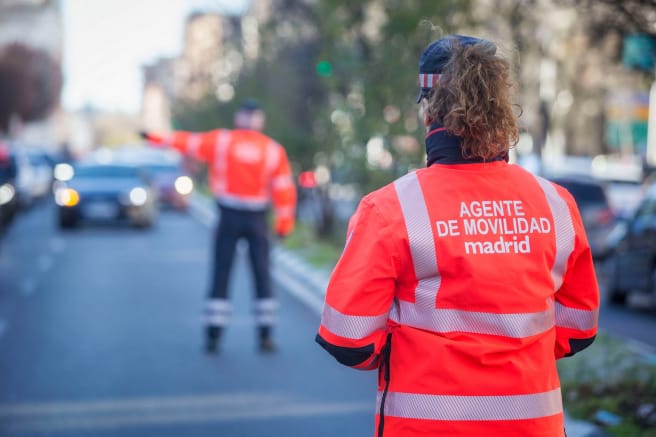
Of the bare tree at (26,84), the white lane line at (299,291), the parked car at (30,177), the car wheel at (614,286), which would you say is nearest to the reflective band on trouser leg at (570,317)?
the white lane line at (299,291)

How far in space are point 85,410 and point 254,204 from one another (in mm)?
2814

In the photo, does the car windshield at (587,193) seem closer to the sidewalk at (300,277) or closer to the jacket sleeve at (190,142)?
the sidewalk at (300,277)

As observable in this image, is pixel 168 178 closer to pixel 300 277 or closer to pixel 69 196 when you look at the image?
pixel 69 196

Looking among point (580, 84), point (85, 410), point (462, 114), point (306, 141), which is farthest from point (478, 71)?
point (580, 84)

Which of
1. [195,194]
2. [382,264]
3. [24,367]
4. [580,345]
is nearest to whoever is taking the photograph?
[382,264]

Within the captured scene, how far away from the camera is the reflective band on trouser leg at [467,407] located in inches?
120

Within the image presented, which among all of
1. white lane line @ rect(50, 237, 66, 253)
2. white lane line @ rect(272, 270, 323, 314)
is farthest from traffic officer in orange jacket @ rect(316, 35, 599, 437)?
white lane line @ rect(50, 237, 66, 253)

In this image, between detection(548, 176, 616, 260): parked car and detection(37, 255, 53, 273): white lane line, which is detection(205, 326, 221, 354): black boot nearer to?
detection(37, 255, 53, 273): white lane line

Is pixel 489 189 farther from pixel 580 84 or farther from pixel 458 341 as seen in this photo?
pixel 580 84

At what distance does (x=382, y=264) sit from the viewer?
9.96 feet

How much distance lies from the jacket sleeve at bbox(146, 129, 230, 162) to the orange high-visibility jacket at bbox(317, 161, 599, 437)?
21.3ft

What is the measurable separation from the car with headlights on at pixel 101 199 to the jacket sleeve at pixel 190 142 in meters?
16.9

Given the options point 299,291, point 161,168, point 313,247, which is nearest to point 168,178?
point 161,168

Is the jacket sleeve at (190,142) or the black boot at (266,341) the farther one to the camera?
the black boot at (266,341)
